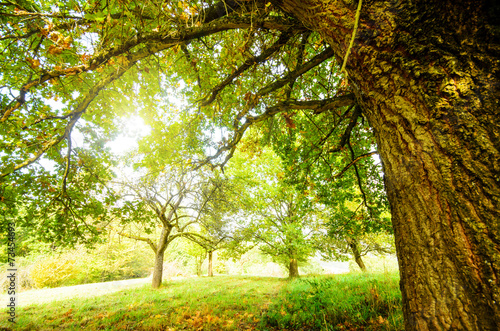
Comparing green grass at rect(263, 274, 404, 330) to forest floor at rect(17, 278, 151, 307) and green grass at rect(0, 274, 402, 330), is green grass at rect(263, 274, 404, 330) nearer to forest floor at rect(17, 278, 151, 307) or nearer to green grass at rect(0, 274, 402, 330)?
green grass at rect(0, 274, 402, 330)

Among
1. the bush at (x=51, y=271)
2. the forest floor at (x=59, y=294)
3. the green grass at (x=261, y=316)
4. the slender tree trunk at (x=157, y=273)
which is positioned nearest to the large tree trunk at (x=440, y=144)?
the green grass at (x=261, y=316)

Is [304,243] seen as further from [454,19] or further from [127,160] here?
[454,19]


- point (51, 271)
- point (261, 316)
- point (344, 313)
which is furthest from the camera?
point (51, 271)

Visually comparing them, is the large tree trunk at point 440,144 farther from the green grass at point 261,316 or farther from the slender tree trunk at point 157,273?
the slender tree trunk at point 157,273

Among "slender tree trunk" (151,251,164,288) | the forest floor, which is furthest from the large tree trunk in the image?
the forest floor

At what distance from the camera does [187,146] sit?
18.0 feet

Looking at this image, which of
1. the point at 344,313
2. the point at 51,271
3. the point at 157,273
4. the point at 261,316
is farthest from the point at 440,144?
the point at 51,271

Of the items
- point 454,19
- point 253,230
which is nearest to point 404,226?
point 454,19

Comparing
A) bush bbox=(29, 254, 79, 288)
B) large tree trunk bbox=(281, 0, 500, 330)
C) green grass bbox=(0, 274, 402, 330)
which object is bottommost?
bush bbox=(29, 254, 79, 288)

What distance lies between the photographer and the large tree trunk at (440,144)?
2.59 feet

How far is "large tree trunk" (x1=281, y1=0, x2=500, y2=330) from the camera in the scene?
31.1 inches

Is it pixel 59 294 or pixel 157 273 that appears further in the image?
pixel 157 273

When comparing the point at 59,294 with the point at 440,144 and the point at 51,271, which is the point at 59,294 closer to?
the point at 51,271

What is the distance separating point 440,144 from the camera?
0.93 meters
